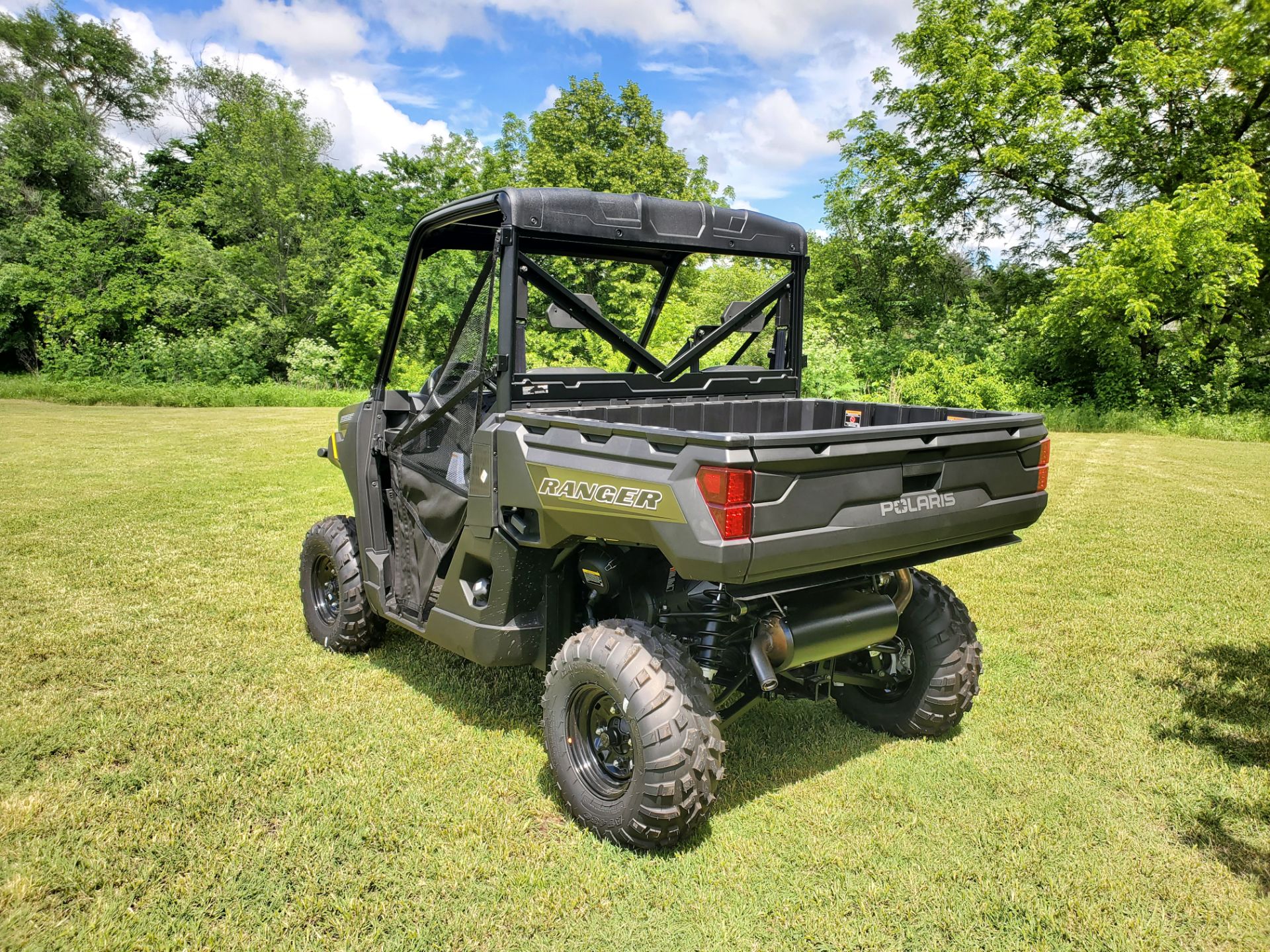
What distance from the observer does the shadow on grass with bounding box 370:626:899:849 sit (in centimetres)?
352

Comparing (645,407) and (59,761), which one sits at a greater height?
(645,407)

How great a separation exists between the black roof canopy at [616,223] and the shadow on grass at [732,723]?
2024 millimetres

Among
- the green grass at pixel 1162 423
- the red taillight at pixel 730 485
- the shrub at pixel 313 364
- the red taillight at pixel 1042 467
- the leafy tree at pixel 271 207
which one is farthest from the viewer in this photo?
the leafy tree at pixel 271 207

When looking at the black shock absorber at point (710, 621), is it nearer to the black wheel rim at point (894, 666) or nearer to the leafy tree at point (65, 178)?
the black wheel rim at point (894, 666)

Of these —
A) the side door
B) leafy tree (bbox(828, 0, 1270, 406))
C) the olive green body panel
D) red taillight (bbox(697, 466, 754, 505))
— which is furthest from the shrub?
red taillight (bbox(697, 466, 754, 505))

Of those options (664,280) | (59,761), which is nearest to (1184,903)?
(664,280)

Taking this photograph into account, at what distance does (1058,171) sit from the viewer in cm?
2050

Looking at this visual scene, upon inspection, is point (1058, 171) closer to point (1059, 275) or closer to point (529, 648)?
point (1059, 275)

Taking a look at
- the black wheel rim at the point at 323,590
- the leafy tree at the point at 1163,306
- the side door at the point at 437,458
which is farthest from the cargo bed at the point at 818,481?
the leafy tree at the point at 1163,306

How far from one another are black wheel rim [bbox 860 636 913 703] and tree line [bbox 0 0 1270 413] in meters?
1.78

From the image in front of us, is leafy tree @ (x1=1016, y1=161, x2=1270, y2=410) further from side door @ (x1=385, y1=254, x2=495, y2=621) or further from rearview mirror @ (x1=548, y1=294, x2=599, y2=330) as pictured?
side door @ (x1=385, y1=254, x2=495, y2=621)

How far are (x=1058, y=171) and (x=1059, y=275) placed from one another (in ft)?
9.85

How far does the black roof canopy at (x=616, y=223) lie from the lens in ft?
10.9

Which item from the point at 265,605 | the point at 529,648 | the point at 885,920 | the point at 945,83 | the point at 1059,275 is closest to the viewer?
the point at 885,920
